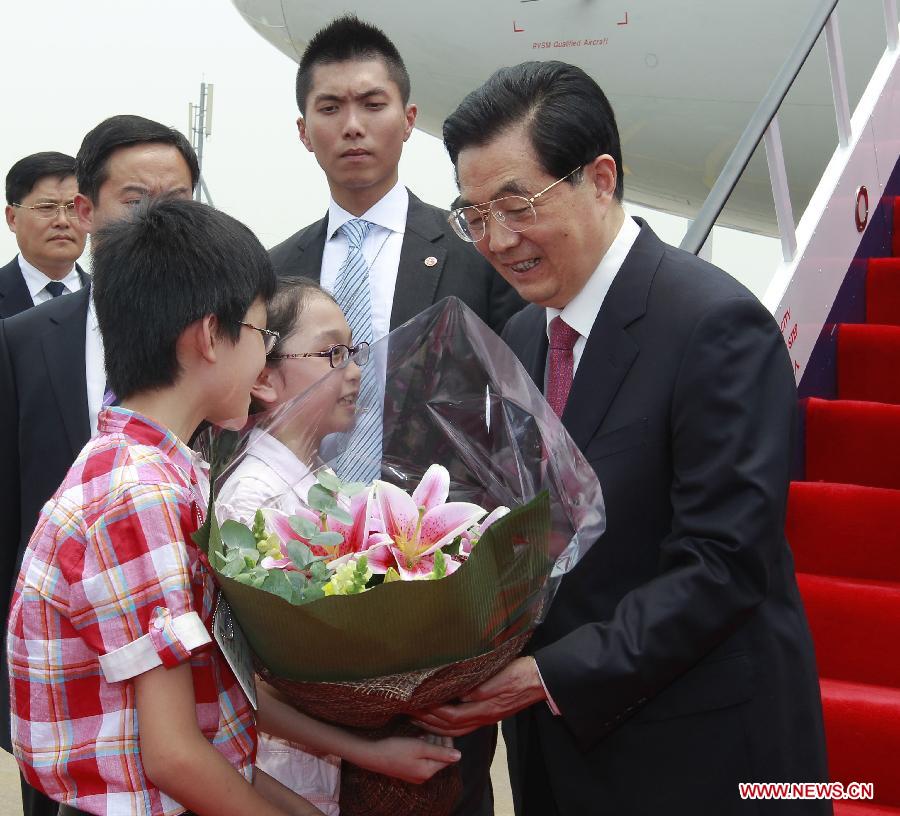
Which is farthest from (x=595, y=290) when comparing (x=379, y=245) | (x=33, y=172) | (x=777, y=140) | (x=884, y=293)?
(x=33, y=172)

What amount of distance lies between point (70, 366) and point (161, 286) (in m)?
1.05

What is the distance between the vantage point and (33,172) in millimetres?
4676

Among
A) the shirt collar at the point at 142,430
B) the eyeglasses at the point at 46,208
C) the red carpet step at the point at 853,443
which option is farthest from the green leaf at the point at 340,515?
the eyeglasses at the point at 46,208

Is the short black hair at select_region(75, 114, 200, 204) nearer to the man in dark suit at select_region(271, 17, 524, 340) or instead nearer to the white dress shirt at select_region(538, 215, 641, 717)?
the man in dark suit at select_region(271, 17, 524, 340)

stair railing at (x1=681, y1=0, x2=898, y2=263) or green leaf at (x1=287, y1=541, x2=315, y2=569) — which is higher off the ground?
stair railing at (x1=681, y1=0, x2=898, y2=263)

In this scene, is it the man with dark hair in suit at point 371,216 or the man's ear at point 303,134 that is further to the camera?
the man's ear at point 303,134

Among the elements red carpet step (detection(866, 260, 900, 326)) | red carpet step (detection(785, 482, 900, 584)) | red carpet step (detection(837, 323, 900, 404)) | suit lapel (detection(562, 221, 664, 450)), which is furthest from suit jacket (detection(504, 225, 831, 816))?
red carpet step (detection(866, 260, 900, 326))

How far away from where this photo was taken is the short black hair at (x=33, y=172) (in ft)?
15.3

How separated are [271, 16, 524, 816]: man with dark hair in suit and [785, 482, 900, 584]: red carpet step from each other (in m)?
1.15

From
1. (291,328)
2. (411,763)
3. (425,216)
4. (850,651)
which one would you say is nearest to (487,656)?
(411,763)

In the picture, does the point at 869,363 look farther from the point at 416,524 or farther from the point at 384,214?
the point at 416,524

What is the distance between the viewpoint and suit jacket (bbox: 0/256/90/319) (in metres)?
4.55

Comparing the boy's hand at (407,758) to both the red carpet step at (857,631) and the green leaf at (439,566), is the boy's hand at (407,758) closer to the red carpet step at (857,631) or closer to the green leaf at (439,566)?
the green leaf at (439,566)

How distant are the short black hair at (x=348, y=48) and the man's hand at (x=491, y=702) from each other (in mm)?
1794
